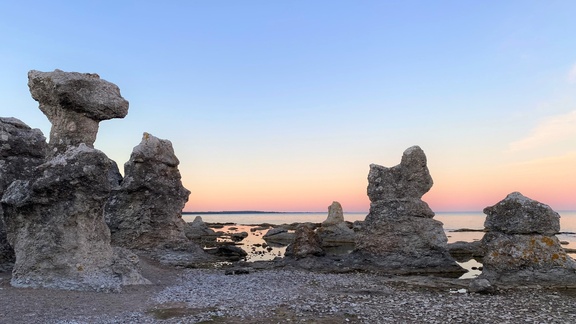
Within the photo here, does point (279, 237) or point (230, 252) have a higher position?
point (230, 252)

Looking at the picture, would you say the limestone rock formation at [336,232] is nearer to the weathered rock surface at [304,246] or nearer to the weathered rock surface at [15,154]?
the weathered rock surface at [304,246]

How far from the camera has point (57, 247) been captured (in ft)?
43.8

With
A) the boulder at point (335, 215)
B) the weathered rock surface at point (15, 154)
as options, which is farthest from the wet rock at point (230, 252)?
the boulder at point (335, 215)

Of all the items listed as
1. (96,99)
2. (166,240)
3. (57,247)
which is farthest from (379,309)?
(166,240)

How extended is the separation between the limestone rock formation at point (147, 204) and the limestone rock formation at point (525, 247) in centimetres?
1666

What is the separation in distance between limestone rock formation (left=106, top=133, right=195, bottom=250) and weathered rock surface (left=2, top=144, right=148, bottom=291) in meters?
10.3

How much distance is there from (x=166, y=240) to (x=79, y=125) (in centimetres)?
944

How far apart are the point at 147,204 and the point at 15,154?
9182mm

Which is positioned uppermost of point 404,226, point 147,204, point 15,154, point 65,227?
point 15,154

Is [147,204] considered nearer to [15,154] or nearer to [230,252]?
[230,252]

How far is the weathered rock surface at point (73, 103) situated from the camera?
56.7 feet

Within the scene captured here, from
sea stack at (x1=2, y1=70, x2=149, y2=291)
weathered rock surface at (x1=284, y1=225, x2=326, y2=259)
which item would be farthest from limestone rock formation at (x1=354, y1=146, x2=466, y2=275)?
sea stack at (x1=2, y1=70, x2=149, y2=291)

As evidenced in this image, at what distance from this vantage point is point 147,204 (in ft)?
81.3

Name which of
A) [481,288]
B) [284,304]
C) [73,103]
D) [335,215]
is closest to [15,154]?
[73,103]
